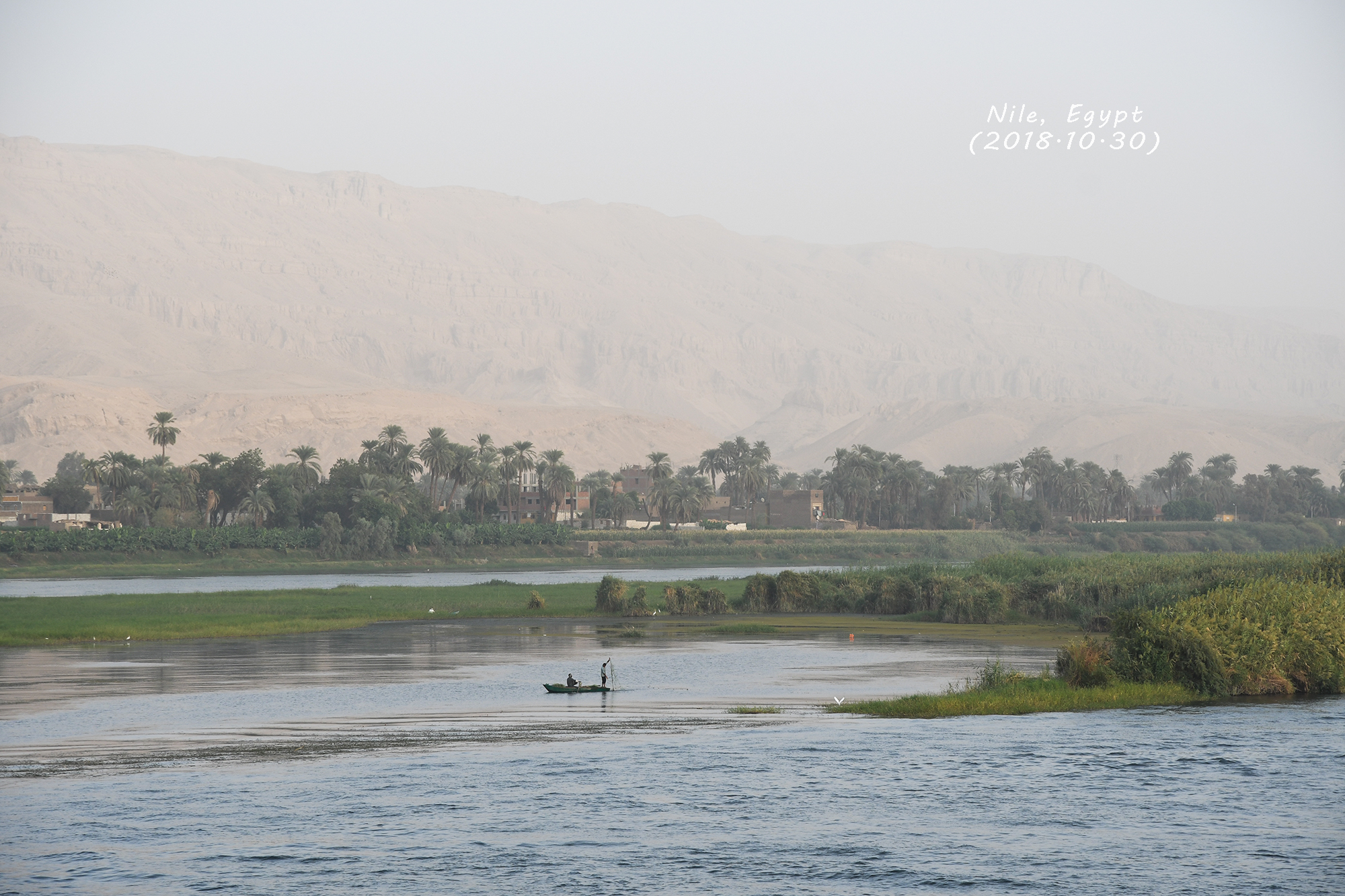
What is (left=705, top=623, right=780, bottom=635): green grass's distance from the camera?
77.2 m

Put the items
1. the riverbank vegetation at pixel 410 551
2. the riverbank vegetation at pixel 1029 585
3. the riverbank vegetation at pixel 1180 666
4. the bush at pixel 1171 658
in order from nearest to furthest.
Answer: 1. the riverbank vegetation at pixel 1180 666
2. the bush at pixel 1171 658
3. the riverbank vegetation at pixel 1029 585
4. the riverbank vegetation at pixel 410 551

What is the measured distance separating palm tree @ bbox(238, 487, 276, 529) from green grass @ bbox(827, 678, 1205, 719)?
14271cm

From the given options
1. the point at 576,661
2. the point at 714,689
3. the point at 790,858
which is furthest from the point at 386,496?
the point at 790,858

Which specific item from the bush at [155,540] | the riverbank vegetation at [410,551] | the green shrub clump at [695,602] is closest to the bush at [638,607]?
the green shrub clump at [695,602]

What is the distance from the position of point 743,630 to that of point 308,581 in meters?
73.7

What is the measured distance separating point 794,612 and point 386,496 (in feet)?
333

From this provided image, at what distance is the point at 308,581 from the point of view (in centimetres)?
13850

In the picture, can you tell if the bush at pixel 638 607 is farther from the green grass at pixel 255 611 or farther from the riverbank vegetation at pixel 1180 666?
the riverbank vegetation at pixel 1180 666

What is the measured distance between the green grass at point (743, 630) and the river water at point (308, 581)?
34.9m

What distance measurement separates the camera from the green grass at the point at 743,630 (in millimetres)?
77188

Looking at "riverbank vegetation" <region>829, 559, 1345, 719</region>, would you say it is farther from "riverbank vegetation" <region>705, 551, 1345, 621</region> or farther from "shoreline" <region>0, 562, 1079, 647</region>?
"shoreline" <region>0, 562, 1079, 647</region>

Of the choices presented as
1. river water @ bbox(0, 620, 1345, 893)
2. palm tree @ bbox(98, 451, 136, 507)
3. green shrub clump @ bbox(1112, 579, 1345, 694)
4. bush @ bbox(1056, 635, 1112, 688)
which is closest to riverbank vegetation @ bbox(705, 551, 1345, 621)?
green shrub clump @ bbox(1112, 579, 1345, 694)

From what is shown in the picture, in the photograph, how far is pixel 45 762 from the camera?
3659cm

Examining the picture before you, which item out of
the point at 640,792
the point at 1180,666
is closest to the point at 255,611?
the point at 640,792
